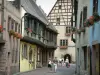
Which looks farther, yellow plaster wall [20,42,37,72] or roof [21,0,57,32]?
roof [21,0,57,32]

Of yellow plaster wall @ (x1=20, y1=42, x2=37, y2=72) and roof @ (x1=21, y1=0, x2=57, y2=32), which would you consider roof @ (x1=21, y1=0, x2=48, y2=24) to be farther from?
yellow plaster wall @ (x1=20, y1=42, x2=37, y2=72)

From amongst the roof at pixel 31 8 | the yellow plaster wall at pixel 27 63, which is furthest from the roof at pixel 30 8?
the yellow plaster wall at pixel 27 63

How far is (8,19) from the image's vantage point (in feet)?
81.6

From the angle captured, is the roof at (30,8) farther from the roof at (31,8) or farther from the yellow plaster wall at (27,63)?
the yellow plaster wall at (27,63)

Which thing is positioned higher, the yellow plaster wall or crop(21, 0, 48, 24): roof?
Result: crop(21, 0, 48, 24): roof

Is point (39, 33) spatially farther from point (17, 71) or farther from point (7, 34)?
point (7, 34)

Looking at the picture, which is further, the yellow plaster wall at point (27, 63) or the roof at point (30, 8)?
the roof at point (30, 8)

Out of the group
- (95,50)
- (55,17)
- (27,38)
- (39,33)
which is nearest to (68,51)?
(55,17)

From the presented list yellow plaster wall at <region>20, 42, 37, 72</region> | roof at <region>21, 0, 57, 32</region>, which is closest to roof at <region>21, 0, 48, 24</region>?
roof at <region>21, 0, 57, 32</region>

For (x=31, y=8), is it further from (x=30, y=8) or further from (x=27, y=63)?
(x=27, y=63)

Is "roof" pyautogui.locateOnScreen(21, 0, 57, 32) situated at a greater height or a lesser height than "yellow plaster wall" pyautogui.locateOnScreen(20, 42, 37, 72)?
greater

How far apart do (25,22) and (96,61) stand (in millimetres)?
15983

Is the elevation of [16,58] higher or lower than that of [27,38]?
lower

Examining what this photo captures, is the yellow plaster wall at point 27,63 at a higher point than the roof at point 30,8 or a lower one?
lower
